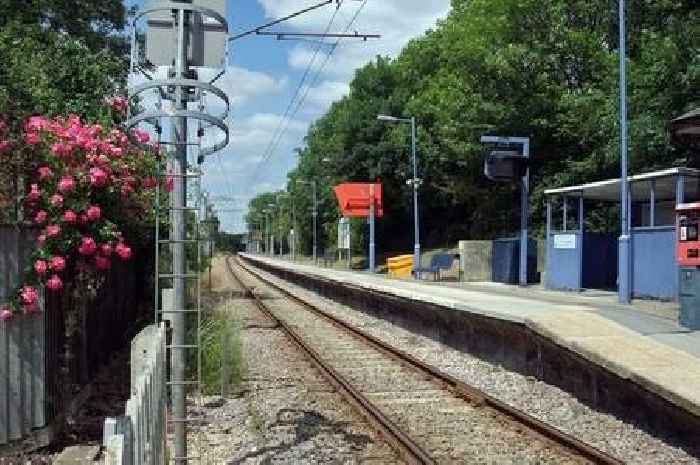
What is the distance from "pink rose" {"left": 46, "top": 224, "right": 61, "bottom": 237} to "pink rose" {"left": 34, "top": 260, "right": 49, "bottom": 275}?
255mm

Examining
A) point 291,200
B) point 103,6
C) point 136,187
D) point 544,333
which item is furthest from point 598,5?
point 291,200

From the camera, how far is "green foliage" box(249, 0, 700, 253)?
2909cm

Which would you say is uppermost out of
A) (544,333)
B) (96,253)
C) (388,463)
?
(96,253)

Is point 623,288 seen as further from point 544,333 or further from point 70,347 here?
point 70,347

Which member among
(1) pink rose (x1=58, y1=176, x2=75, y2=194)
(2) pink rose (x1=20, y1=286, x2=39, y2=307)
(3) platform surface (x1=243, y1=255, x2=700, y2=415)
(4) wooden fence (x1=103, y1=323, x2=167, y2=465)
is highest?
(1) pink rose (x1=58, y1=176, x2=75, y2=194)

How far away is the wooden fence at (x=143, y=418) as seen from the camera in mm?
3650

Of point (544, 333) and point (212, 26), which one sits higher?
point (212, 26)

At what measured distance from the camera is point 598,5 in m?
42.7

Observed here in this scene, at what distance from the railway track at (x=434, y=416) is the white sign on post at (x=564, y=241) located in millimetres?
9848

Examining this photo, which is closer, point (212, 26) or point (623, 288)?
point (212, 26)

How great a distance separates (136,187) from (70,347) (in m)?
1.80

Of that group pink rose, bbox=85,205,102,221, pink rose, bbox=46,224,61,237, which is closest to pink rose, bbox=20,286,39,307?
pink rose, bbox=46,224,61,237

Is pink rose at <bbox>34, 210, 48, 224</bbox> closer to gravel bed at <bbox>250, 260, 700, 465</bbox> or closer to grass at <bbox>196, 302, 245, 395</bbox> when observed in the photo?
grass at <bbox>196, 302, 245, 395</bbox>

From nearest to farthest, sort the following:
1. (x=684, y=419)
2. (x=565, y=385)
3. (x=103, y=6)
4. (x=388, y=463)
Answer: (x=388, y=463), (x=684, y=419), (x=565, y=385), (x=103, y=6)
